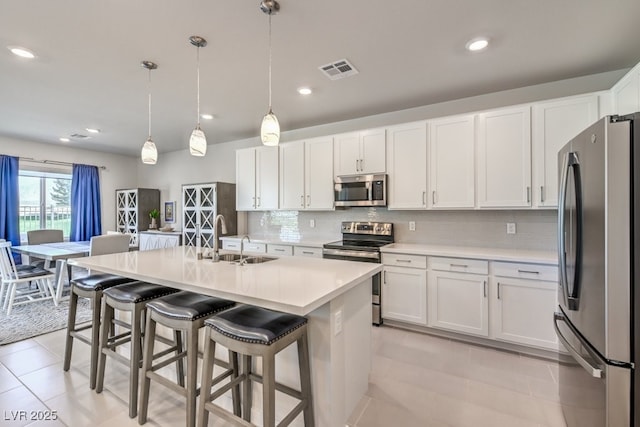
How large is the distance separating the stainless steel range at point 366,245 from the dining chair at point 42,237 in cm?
476

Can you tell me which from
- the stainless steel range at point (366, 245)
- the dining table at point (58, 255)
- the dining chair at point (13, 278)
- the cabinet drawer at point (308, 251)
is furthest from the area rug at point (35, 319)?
the stainless steel range at point (366, 245)

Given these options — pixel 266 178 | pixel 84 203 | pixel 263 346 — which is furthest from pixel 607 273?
pixel 84 203

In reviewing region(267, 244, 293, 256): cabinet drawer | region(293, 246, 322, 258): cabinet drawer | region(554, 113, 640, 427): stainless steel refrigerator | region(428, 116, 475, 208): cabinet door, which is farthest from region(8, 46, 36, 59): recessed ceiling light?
region(554, 113, 640, 427): stainless steel refrigerator

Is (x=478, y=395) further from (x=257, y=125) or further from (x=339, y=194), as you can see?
(x=257, y=125)

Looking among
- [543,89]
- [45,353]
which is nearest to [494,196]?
[543,89]

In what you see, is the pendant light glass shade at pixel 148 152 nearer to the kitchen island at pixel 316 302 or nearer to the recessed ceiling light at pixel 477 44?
the kitchen island at pixel 316 302

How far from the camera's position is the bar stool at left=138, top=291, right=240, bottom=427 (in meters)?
1.67

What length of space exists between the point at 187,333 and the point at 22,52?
2750 millimetres

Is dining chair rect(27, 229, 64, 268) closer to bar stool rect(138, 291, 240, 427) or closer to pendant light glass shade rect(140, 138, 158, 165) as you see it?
pendant light glass shade rect(140, 138, 158, 165)

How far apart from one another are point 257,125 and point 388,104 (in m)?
2.05

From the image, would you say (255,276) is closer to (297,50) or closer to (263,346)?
(263,346)

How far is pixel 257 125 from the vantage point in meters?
4.53

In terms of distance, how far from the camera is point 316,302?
1.37 meters

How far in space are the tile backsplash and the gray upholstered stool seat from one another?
99.7 inches
